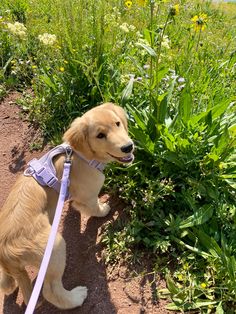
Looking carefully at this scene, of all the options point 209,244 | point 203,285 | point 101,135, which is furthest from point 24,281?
point 209,244

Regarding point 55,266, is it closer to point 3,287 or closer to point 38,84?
point 3,287

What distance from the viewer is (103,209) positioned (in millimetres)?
3266

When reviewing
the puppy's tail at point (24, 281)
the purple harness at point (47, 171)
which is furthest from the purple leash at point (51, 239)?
the puppy's tail at point (24, 281)

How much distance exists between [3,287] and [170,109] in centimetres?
235

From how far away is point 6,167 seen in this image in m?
3.96

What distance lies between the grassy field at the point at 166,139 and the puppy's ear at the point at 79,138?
0.71m

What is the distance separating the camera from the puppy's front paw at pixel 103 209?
323 cm

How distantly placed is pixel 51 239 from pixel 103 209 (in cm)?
139

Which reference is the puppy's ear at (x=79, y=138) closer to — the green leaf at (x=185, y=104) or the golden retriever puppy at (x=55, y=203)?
the golden retriever puppy at (x=55, y=203)

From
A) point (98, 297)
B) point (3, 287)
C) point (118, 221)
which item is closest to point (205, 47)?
point (118, 221)

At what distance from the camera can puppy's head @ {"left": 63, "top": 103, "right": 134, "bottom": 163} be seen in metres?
2.58

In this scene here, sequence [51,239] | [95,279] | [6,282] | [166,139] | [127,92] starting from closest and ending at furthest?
[51,239] → [6,282] → [95,279] → [166,139] → [127,92]

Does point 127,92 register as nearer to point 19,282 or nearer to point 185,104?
point 185,104

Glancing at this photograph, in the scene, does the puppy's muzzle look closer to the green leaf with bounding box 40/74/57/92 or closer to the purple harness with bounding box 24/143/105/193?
the purple harness with bounding box 24/143/105/193
